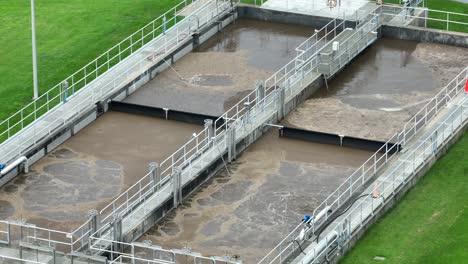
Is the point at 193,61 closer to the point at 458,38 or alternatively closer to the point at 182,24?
the point at 182,24

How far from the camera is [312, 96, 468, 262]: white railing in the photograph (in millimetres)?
59812

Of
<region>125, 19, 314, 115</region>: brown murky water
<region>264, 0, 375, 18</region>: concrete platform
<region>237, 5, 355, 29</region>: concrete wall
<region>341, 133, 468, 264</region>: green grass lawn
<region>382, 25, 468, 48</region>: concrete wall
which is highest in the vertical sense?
<region>264, 0, 375, 18</region>: concrete platform

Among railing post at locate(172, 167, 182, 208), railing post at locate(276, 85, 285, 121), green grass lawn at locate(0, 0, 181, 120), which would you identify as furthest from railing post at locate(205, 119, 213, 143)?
green grass lawn at locate(0, 0, 181, 120)

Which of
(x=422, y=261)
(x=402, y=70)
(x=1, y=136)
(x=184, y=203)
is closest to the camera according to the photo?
(x=422, y=261)

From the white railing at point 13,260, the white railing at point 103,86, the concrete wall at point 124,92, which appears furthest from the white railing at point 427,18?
the white railing at point 13,260

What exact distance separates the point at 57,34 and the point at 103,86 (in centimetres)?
890

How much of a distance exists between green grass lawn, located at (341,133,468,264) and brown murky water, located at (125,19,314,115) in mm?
10597

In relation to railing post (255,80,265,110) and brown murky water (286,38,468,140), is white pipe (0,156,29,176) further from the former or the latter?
brown murky water (286,38,468,140)

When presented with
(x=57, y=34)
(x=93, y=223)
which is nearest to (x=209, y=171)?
(x=93, y=223)

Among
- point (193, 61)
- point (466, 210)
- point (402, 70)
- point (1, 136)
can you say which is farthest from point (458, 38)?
point (1, 136)

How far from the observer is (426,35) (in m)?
78.1

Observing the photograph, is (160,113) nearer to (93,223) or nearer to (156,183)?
(156,183)

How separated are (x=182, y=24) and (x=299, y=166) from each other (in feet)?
50.3

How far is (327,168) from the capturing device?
215 feet
